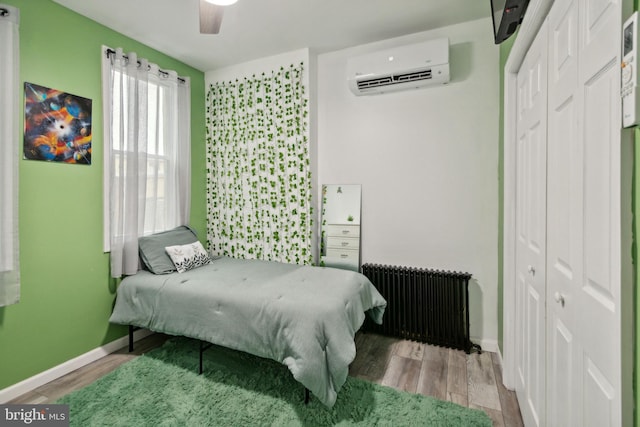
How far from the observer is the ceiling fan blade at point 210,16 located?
176 cm

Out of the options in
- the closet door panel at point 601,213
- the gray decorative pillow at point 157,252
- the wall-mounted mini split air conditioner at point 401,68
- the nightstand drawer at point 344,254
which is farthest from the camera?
the nightstand drawer at point 344,254

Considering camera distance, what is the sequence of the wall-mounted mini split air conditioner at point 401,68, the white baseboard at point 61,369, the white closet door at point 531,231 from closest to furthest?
1. the white closet door at point 531,231
2. the white baseboard at point 61,369
3. the wall-mounted mini split air conditioner at point 401,68

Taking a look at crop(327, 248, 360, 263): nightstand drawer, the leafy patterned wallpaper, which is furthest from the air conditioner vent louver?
crop(327, 248, 360, 263): nightstand drawer

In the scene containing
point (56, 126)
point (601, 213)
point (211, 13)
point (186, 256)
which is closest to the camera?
point (601, 213)

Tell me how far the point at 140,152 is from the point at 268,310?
6.37 ft

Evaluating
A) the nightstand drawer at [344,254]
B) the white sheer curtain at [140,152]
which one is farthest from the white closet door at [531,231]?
the white sheer curtain at [140,152]

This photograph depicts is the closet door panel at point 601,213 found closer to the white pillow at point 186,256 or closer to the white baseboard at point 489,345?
the white baseboard at point 489,345

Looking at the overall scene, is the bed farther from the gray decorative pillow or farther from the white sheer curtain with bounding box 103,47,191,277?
the white sheer curtain with bounding box 103,47,191,277

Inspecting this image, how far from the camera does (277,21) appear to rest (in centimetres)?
257

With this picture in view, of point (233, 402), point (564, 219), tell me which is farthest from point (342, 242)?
point (564, 219)

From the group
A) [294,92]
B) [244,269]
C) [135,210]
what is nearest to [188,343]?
[244,269]

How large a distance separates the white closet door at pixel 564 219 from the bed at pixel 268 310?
105 centimetres

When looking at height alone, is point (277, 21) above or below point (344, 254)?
above

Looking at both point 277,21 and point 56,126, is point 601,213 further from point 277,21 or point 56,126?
point 56,126
